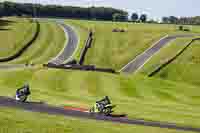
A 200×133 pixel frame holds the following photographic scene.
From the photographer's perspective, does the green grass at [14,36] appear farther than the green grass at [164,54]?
Yes

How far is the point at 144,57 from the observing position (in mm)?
127250

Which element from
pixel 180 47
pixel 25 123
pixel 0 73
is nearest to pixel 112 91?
pixel 0 73

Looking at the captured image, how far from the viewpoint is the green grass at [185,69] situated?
11069 centimetres

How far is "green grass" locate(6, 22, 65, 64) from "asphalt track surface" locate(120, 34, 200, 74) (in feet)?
68.0

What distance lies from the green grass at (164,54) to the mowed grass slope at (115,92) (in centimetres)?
1645

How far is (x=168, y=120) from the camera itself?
172ft

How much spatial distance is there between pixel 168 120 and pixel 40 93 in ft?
70.7

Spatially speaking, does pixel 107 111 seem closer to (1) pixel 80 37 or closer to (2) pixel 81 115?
(2) pixel 81 115

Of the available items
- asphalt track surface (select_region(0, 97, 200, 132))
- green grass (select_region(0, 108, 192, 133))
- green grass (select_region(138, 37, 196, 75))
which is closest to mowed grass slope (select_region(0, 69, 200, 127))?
asphalt track surface (select_region(0, 97, 200, 132))

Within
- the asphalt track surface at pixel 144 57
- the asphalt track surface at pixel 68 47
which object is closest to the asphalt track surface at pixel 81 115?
the asphalt track surface at pixel 144 57

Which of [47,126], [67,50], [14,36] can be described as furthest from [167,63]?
[47,126]

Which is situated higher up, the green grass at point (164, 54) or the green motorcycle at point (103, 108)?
the green motorcycle at point (103, 108)

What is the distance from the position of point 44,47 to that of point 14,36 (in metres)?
14.3

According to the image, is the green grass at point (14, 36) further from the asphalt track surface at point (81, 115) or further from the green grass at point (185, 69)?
the asphalt track surface at point (81, 115)
